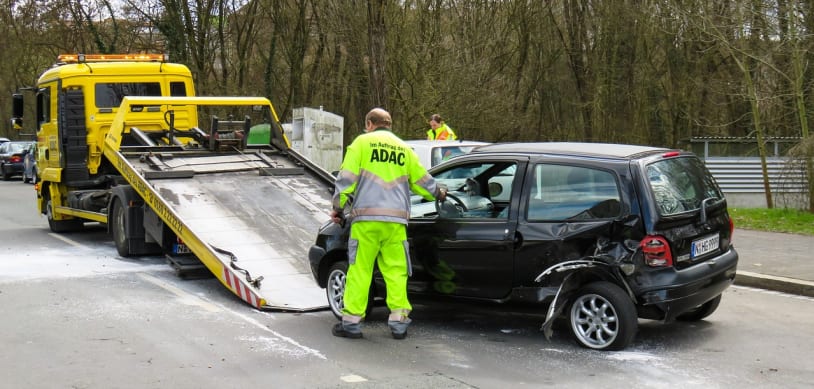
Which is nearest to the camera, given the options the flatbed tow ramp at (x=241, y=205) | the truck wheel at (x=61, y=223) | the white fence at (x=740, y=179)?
the flatbed tow ramp at (x=241, y=205)

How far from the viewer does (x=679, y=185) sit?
6895 mm

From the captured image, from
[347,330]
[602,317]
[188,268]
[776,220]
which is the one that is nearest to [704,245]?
[602,317]

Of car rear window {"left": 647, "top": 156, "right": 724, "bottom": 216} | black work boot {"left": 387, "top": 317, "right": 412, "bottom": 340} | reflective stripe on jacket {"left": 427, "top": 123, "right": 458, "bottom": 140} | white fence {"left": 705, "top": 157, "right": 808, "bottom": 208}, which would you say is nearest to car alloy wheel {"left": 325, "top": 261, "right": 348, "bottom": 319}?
black work boot {"left": 387, "top": 317, "right": 412, "bottom": 340}

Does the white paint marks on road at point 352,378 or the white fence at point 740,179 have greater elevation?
the white fence at point 740,179

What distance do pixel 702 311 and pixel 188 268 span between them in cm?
531

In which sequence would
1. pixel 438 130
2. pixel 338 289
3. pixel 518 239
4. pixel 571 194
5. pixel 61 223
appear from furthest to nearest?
pixel 438 130, pixel 61 223, pixel 338 289, pixel 518 239, pixel 571 194

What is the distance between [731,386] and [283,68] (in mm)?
28952

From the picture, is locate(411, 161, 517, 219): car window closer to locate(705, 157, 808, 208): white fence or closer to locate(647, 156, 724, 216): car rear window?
locate(647, 156, 724, 216): car rear window

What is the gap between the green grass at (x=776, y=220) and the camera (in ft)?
44.3

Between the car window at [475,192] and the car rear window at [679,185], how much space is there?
3.67 ft

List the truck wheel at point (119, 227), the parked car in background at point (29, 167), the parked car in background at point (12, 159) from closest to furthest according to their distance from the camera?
the truck wheel at point (119, 227), the parked car in background at point (29, 167), the parked car in background at point (12, 159)

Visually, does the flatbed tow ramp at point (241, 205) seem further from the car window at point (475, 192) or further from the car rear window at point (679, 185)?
the car rear window at point (679, 185)

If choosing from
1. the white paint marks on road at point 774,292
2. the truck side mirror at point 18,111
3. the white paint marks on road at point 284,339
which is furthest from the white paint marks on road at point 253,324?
the truck side mirror at point 18,111

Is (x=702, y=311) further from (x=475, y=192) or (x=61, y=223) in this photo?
(x=61, y=223)
